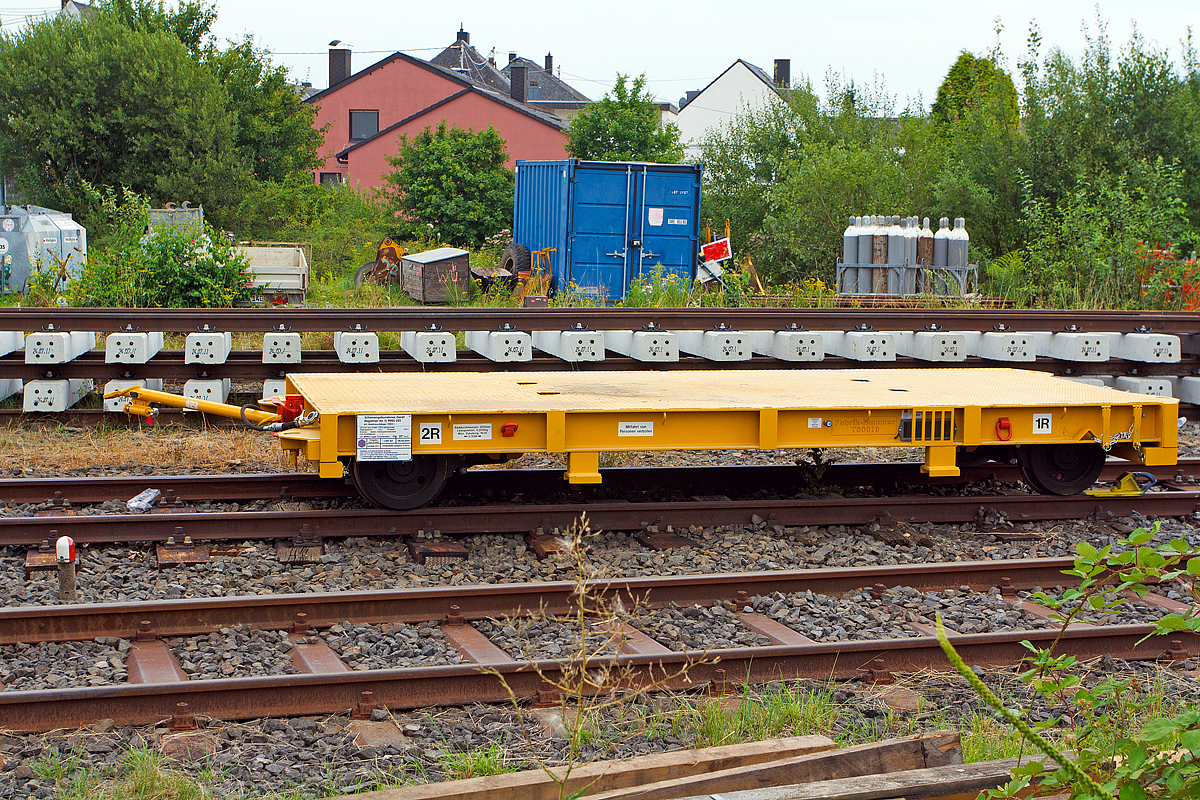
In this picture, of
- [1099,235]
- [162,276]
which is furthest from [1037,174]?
[162,276]

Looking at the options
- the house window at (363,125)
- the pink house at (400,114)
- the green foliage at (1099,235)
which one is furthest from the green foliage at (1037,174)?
the house window at (363,125)

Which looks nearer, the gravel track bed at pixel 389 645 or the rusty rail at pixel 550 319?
the gravel track bed at pixel 389 645

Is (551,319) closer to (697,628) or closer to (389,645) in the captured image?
(697,628)

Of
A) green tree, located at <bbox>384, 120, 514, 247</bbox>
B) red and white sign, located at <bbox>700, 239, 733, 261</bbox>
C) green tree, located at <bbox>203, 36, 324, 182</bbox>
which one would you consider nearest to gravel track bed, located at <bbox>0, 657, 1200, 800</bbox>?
red and white sign, located at <bbox>700, 239, 733, 261</bbox>

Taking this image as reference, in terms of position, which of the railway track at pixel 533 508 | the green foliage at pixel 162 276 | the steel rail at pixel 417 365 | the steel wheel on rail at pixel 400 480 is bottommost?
the railway track at pixel 533 508

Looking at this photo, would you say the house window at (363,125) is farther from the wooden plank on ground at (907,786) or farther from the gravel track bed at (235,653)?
the wooden plank on ground at (907,786)

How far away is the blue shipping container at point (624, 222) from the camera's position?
2028 centimetres

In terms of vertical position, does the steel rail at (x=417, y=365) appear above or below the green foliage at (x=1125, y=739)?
above

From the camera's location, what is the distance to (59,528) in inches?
280

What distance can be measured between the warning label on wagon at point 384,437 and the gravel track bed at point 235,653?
5.22 ft

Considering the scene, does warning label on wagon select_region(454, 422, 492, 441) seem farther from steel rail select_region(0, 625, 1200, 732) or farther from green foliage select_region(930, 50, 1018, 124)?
green foliage select_region(930, 50, 1018, 124)

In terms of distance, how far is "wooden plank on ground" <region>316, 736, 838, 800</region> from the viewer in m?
3.49

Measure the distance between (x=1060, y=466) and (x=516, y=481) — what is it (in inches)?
171

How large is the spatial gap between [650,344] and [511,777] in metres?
7.89
